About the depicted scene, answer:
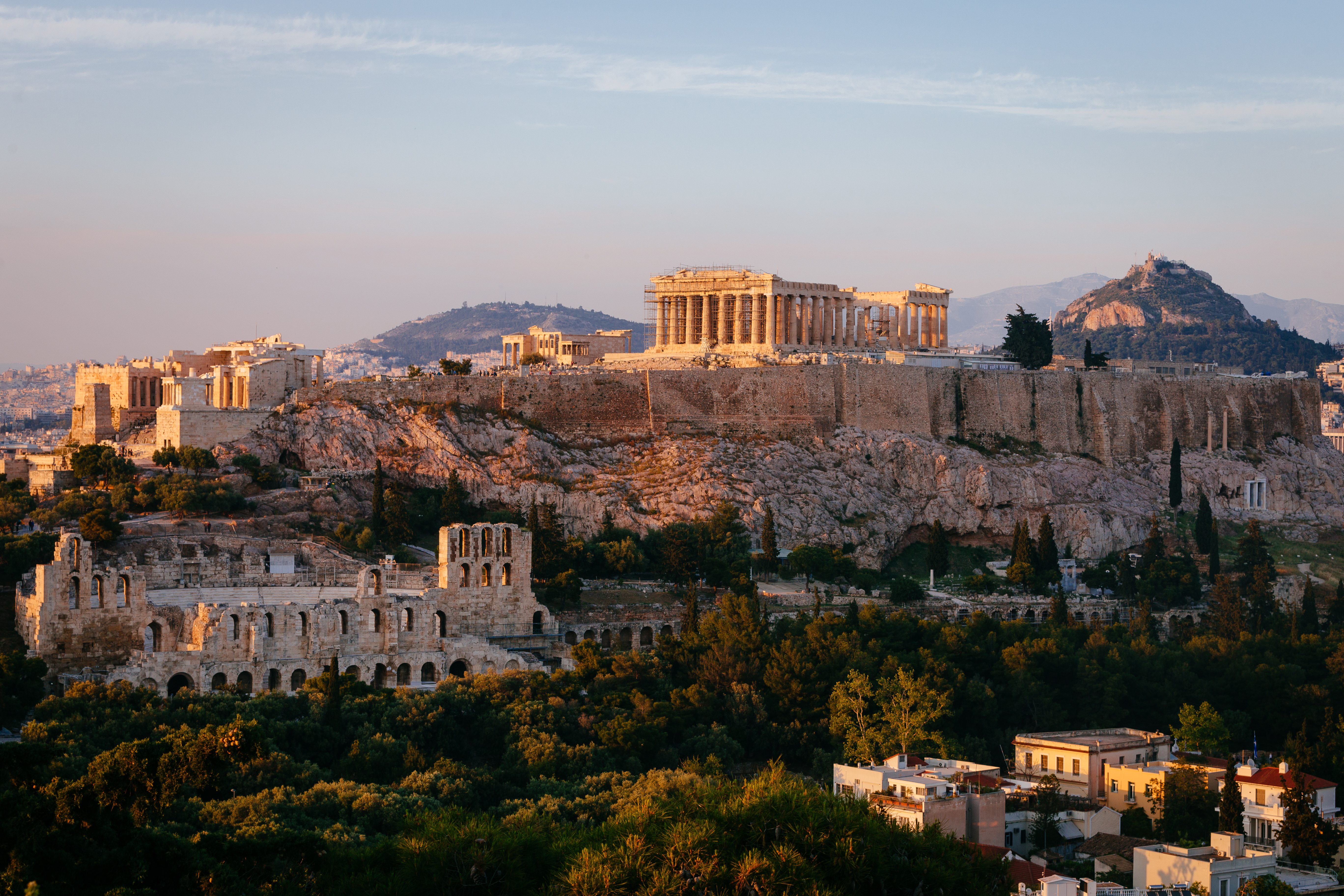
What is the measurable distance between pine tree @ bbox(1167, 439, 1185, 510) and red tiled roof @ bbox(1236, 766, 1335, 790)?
1396 inches

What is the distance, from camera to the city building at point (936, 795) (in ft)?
131

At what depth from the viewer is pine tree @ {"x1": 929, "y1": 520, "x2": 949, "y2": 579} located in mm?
69688

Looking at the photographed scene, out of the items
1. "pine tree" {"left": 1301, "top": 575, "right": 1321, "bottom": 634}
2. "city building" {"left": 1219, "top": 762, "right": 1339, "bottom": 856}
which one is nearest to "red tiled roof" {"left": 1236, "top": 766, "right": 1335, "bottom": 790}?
"city building" {"left": 1219, "top": 762, "right": 1339, "bottom": 856}

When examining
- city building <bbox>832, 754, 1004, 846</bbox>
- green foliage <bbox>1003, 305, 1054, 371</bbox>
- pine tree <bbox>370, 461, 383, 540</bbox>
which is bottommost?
city building <bbox>832, 754, 1004, 846</bbox>

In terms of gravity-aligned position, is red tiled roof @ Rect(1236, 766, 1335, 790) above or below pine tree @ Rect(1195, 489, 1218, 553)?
below

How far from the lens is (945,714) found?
51062mm

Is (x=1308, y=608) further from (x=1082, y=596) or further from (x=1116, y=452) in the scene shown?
(x=1116, y=452)

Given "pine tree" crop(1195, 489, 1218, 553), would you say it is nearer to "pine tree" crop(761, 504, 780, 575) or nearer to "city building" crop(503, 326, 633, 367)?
"pine tree" crop(761, 504, 780, 575)

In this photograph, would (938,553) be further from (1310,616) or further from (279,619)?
(279,619)

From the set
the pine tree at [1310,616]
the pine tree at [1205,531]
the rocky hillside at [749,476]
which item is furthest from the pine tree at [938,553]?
the pine tree at [1310,616]

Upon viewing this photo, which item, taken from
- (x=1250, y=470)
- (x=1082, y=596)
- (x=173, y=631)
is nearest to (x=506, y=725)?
(x=173, y=631)

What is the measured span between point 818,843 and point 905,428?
49.1 m

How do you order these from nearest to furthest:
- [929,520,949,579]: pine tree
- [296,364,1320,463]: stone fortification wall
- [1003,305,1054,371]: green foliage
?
[929,520,949,579]: pine tree, [296,364,1320,463]: stone fortification wall, [1003,305,1054,371]: green foliage

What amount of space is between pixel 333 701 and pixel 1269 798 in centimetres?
2315
